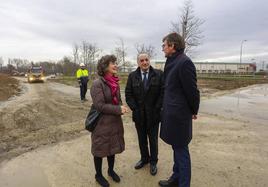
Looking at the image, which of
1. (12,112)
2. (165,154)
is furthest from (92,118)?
(12,112)

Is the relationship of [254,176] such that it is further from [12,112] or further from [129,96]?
[12,112]

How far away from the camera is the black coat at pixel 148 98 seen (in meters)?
3.83

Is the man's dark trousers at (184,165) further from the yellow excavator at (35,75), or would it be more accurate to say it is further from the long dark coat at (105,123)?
the yellow excavator at (35,75)

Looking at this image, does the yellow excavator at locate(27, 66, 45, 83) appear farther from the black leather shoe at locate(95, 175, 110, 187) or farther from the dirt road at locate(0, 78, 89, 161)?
the black leather shoe at locate(95, 175, 110, 187)

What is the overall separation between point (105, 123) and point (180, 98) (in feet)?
3.59

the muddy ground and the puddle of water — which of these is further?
the puddle of water

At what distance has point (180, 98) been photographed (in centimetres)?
309

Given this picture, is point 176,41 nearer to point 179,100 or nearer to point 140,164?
point 179,100

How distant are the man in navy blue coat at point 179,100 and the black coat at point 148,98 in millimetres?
480

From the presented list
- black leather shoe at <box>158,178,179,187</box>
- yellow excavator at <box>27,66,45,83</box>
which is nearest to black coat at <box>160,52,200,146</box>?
black leather shoe at <box>158,178,179,187</box>

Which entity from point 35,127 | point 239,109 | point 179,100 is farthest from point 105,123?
point 239,109

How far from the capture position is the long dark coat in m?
3.37

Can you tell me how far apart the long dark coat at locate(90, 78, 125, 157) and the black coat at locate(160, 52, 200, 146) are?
72 cm

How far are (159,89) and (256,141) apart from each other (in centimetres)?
325
